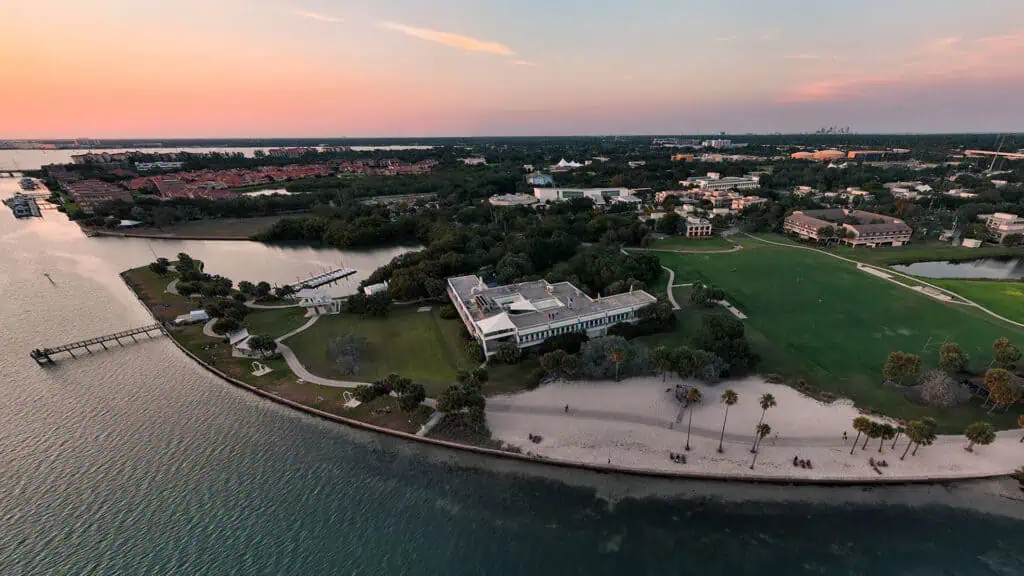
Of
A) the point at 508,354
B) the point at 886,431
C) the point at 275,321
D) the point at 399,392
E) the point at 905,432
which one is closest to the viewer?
the point at 886,431

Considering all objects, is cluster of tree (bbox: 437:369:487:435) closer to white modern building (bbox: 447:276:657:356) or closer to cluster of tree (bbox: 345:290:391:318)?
white modern building (bbox: 447:276:657:356)

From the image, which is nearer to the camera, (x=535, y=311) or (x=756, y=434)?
(x=756, y=434)

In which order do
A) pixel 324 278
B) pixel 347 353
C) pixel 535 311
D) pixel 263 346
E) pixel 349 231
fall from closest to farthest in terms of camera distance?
pixel 347 353, pixel 263 346, pixel 535 311, pixel 324 278, pixel 349 231

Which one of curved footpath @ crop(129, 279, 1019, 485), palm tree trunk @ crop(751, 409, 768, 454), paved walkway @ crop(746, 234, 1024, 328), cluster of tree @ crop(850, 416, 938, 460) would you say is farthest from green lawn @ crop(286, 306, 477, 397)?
paved walkway @ crop(746, 234, 1024, 328)

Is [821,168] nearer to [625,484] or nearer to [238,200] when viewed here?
[625,484]

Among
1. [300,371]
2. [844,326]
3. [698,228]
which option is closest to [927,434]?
[844,326]

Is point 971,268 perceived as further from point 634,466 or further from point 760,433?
point 634,466
